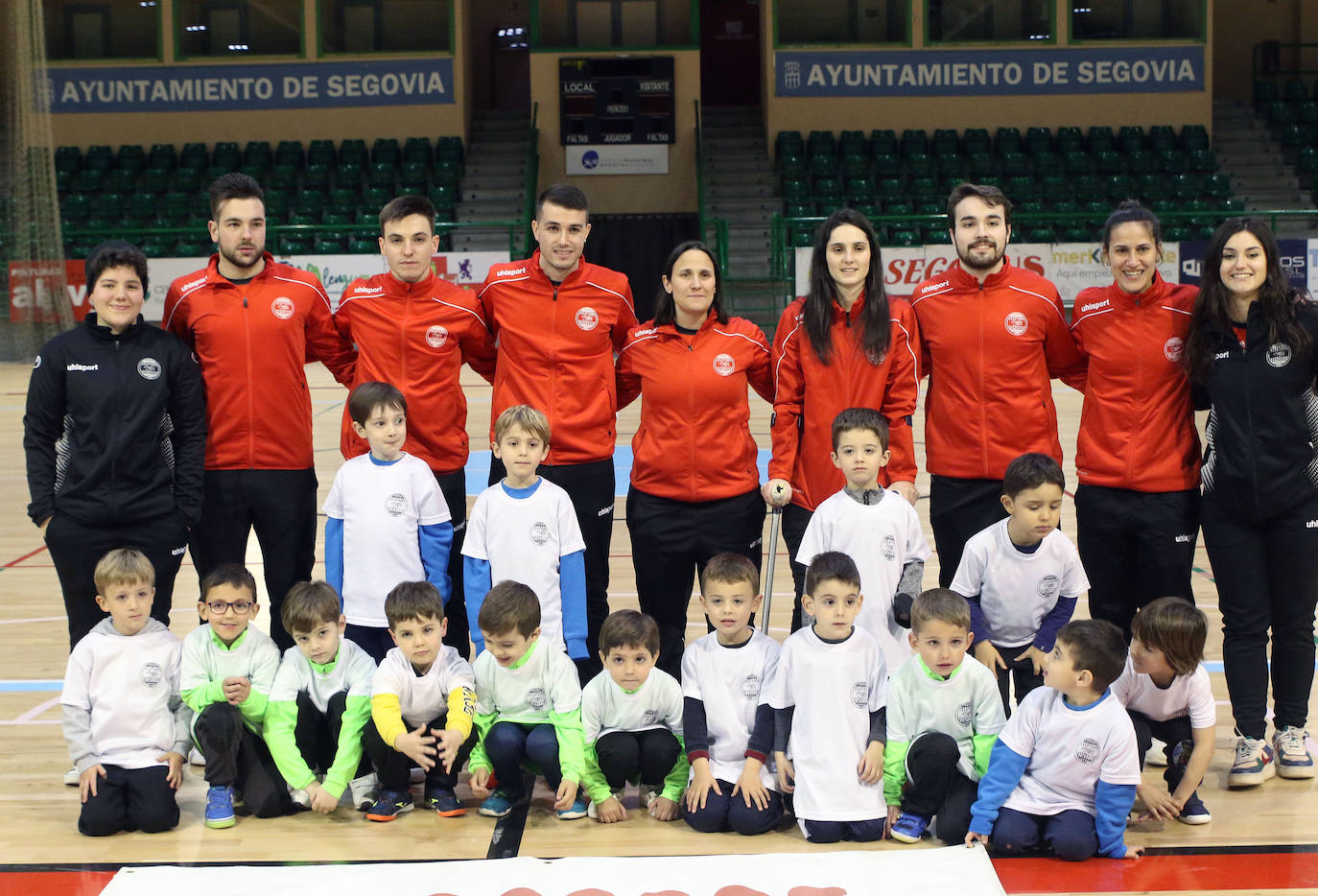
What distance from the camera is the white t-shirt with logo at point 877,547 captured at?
388cm

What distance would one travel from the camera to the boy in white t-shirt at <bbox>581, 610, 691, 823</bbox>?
3.75 m

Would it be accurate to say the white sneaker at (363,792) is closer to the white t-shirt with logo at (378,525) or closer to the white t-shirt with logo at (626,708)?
the white t-shirt with logo at (378,525)

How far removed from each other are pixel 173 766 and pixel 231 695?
0.26 m

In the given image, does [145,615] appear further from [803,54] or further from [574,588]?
[803,54]

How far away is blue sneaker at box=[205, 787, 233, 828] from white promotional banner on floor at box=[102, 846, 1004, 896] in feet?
1.07

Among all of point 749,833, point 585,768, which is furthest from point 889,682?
point 585,768

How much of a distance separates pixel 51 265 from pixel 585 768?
13.9 m

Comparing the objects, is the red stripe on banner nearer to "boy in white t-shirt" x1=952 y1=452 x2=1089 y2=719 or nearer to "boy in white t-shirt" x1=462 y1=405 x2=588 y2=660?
"boy in white t-shirt" x1=462 y1=405 x2=588 y2=660

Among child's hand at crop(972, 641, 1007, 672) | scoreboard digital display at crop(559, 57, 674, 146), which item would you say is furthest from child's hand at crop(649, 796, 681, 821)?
scoreboard digital display at crop(559, 57, 674, 146)

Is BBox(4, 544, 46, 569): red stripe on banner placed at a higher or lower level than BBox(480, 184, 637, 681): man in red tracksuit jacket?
lower

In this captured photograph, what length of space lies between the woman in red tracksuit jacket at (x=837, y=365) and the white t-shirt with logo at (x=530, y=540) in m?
0.67

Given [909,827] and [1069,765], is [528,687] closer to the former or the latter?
[909,827]

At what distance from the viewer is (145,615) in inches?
151

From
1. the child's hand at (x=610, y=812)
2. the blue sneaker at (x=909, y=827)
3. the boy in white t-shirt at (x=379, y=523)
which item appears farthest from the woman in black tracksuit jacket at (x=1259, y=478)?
the boy in white t-shirt at (x=379, y=523)
